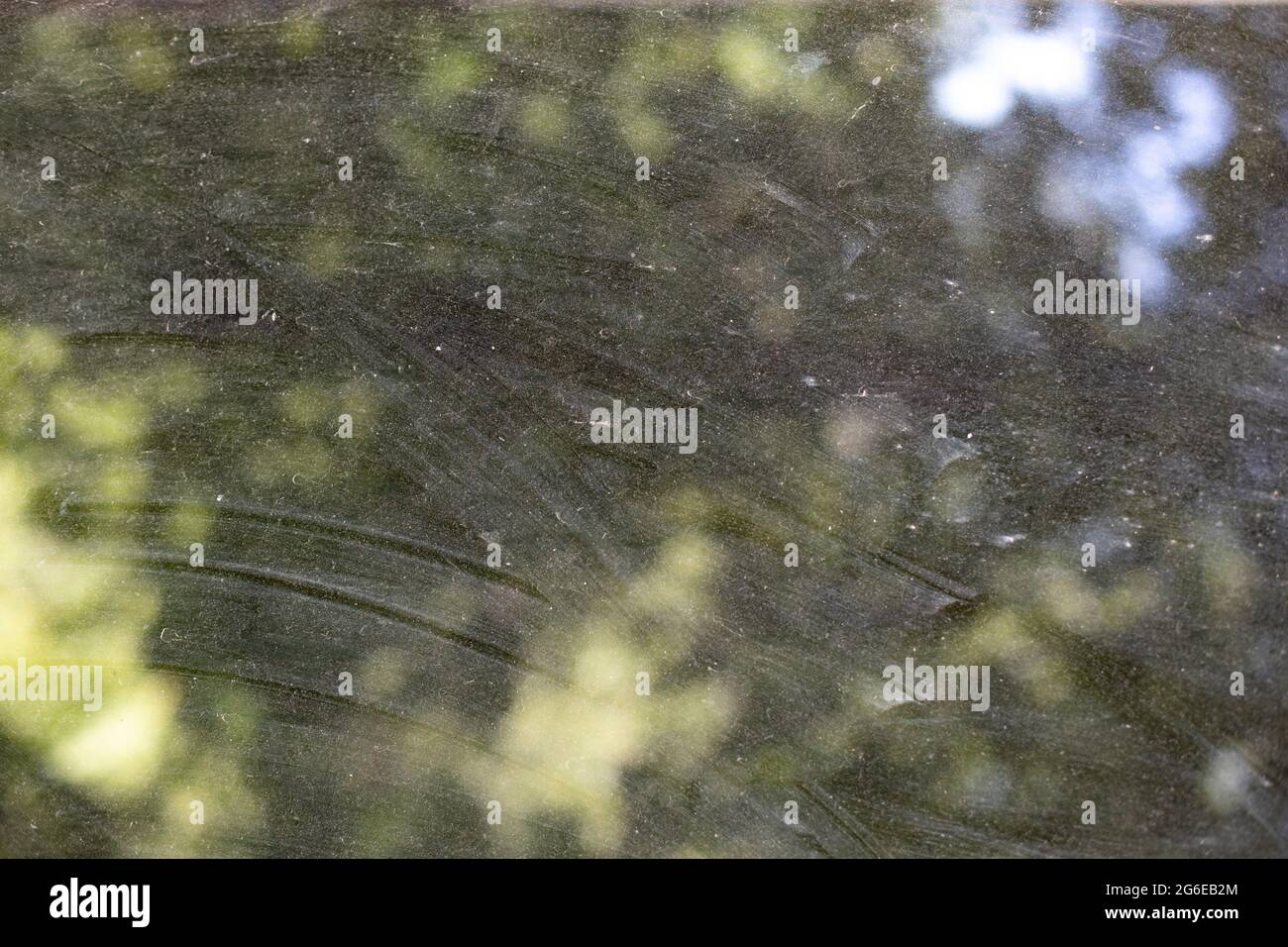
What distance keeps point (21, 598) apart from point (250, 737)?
1251 millimetres

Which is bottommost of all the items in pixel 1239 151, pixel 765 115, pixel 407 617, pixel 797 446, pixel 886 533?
pixel 407 617

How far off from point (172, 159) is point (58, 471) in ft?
5.07

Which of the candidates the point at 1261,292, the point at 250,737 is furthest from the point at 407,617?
the point at 1261,292

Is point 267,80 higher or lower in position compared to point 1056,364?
higher

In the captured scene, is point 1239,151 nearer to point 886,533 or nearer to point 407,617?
point 886,533

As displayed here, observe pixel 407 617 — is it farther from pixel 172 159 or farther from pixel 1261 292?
pixel 1261 292

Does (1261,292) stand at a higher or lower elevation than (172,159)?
lower

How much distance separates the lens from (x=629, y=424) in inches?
158

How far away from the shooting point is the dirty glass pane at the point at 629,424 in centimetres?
395

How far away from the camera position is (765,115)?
13.3 feet

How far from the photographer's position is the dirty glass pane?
156 inches
